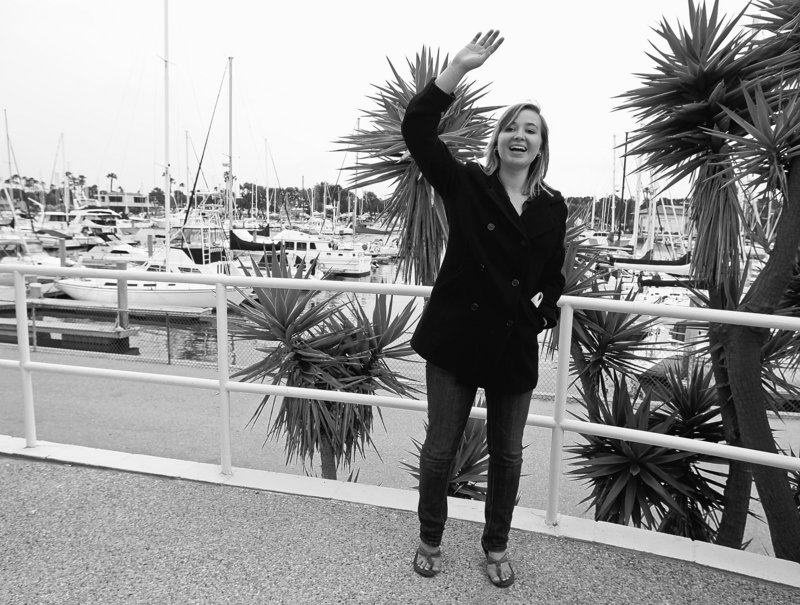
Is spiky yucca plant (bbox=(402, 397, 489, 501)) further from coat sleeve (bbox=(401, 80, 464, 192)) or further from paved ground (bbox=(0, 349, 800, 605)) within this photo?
coat sleeve (bbox=(401, 80, 464, 192))

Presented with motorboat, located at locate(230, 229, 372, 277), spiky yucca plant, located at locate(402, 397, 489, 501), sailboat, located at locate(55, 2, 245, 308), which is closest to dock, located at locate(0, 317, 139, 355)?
sailboat, located at locate(55, 2, 245, 308)

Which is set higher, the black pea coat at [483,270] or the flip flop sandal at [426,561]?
the black pea coat at [483,270]

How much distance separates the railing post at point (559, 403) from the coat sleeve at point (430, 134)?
806mm

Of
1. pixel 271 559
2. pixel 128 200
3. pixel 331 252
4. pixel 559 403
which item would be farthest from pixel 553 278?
pixel 128 200

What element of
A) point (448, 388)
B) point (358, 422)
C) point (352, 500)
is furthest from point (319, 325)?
point (448, 388)

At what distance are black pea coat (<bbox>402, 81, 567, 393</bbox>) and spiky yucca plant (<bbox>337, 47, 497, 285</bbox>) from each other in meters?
1.87

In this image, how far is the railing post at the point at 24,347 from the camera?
9.95 feet

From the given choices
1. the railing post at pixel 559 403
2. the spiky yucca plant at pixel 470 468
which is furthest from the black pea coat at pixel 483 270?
the spiky yucca plant at pixel 470 468

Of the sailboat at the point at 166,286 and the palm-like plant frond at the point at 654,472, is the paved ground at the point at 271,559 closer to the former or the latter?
the palm-like plant frond at the point at 654,472

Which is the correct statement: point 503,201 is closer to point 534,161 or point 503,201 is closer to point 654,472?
point 534,161

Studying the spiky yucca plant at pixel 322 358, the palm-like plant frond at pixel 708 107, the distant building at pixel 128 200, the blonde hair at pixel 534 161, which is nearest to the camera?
the blonde hair at pixel 534 161

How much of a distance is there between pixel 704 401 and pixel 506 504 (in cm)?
247

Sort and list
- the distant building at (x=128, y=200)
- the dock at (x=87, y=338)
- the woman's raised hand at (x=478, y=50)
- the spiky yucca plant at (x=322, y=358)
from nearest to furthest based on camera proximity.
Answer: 1. the woman's raised hand at (x=478, y=50)
2. the spiky yucca plant at (x=322, y=358)
3. the dock at (x=87, y=338)
4. the distant building at (x=128, y=200)

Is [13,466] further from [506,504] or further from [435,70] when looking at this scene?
[435,70]
